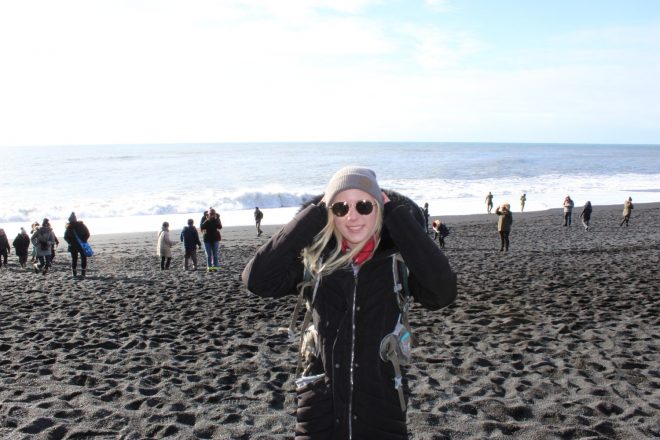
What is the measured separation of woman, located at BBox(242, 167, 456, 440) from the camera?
237cm

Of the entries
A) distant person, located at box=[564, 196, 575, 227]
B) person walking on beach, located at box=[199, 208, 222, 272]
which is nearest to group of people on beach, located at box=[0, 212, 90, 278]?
person walking on beach, located at box=[199, 208, 222, 272]

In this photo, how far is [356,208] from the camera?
244 centimetres

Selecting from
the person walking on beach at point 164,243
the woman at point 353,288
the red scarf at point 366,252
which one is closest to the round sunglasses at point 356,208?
the woman at point 353,288

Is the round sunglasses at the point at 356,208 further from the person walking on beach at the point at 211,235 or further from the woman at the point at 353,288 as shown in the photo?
the person walking on beach at the point at 211,235

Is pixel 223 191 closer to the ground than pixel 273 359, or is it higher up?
higher up

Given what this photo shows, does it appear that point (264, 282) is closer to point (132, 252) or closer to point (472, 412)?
point (472, 412)

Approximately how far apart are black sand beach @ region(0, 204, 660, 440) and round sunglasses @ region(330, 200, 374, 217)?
10.2ft

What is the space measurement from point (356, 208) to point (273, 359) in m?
5.15

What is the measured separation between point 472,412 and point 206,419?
260 cm

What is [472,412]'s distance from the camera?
5273mm

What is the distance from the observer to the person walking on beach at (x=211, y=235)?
15305mm

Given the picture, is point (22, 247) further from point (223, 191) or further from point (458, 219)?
point (223, 191)

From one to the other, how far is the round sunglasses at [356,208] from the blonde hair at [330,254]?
4cm

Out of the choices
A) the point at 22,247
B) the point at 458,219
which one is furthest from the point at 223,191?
the point at 22,247
